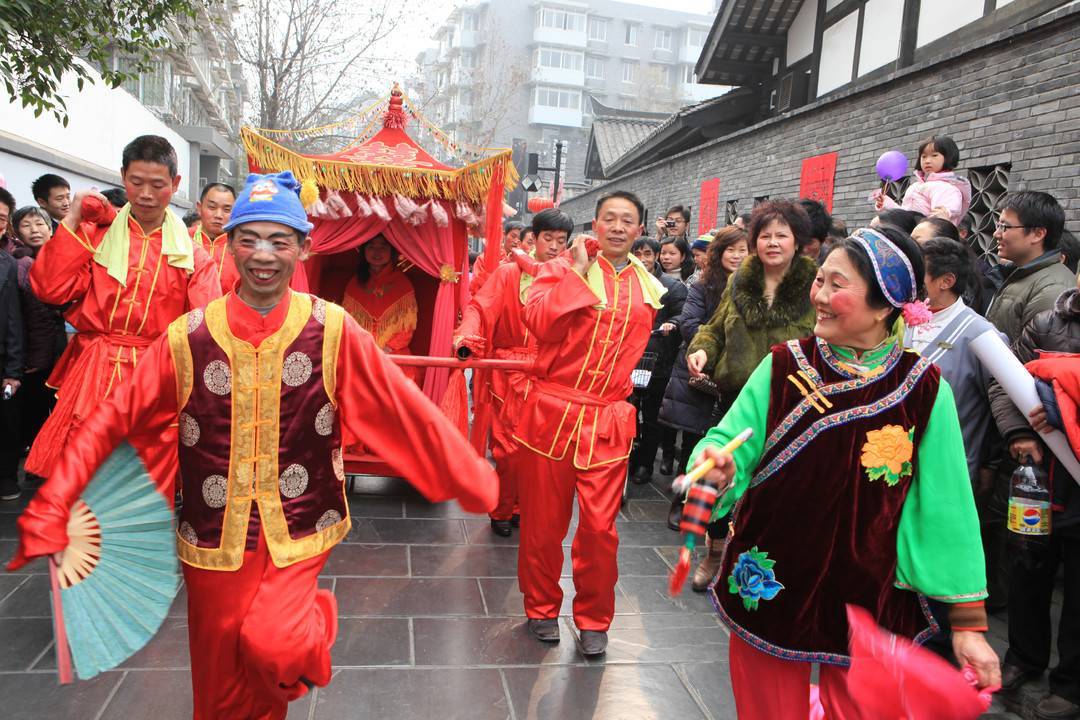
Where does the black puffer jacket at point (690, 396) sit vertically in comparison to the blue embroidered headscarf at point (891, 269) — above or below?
below

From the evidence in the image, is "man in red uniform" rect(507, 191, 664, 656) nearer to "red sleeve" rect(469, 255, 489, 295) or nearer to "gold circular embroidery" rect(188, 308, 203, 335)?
"gold circular embroidery" rect(188, 308, 203, 335)

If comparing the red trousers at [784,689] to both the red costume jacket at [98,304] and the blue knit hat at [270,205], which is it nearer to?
the blue knit hat at [270,205]

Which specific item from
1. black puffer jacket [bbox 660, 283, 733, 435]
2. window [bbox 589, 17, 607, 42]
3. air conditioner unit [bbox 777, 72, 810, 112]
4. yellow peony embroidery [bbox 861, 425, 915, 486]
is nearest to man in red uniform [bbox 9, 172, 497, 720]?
yellow peony embroidery [bbox 861, 425, 915, 486]

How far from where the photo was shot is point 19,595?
3682 millimetres

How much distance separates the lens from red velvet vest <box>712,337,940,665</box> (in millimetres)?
2094

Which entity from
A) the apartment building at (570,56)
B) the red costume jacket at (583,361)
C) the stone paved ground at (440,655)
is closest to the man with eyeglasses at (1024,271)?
the stone paved ground at (440,655)

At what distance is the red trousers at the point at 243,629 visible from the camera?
2.16 meters

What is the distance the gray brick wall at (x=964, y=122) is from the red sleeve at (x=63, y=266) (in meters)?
5.54

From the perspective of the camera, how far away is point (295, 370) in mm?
2273

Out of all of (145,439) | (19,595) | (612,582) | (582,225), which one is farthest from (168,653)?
(582,225)

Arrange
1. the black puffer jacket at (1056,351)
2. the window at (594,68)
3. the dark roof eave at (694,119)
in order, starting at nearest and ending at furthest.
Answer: the black puffer jacket at (1056,351) → the dark roof eave at (694,119) → the window at (594,68)

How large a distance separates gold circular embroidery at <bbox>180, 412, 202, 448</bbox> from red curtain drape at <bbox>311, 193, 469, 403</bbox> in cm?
354

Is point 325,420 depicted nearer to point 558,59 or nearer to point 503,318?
point 503,318

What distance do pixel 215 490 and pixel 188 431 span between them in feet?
0.62
